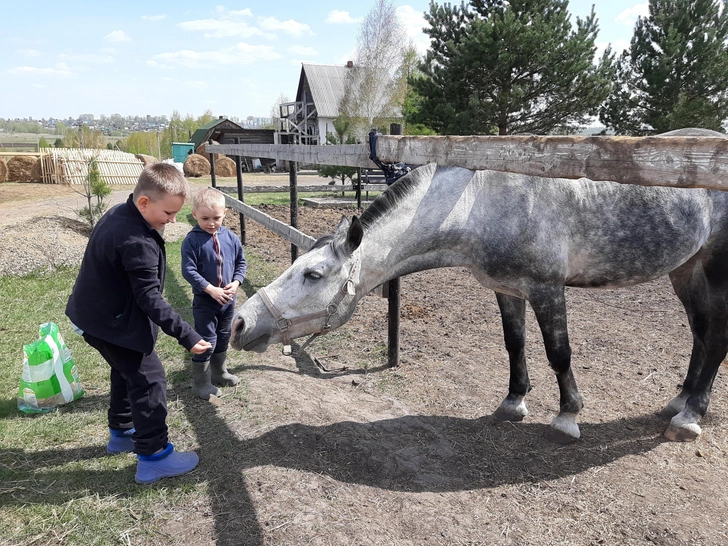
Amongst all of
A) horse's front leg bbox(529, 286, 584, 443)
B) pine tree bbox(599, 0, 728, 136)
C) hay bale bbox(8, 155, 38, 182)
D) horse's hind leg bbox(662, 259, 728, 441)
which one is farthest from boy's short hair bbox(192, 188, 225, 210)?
hay bale bbox(8, 155, 38, 182)

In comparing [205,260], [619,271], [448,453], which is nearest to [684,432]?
[619,271]

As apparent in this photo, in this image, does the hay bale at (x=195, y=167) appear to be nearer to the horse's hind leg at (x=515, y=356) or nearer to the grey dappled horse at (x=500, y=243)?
the horse's hind leg at (x=515, y=356)

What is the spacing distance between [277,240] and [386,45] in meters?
24.5

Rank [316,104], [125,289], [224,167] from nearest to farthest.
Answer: [125,289] → [224,167] → [316,104]

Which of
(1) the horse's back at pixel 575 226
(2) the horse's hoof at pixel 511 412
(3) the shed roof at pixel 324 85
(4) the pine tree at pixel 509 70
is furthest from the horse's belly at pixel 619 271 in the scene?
(3) the shed roof at pixel 324 85

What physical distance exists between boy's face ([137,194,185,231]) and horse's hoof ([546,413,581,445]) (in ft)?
7.98

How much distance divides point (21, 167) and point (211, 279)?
23115mm

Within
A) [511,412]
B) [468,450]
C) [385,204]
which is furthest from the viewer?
[511,412]

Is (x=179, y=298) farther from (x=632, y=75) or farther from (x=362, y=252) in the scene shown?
(x=632, y=75)

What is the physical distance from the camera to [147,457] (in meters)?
2.59

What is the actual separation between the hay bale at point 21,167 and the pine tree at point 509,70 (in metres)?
17.1

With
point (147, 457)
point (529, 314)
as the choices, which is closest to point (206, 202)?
point (147, 457)

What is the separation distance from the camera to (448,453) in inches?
111

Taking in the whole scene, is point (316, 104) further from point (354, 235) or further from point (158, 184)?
point (354, 235)
